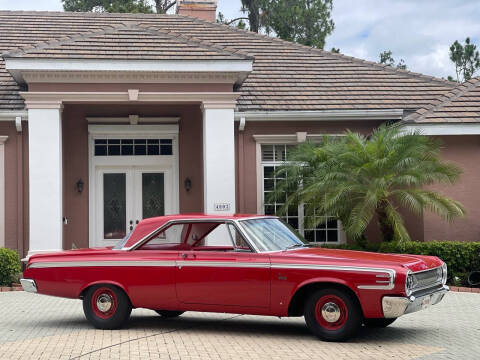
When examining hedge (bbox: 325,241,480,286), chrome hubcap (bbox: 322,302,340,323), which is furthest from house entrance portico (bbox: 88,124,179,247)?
chrome hubcap (bbox: 322,302,340,323)

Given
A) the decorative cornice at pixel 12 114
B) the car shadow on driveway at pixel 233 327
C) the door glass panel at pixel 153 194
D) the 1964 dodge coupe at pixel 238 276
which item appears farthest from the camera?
the door glass panel at pixel 153 194

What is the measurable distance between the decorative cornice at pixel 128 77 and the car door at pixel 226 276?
23.8 feet

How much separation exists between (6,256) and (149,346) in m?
6.68

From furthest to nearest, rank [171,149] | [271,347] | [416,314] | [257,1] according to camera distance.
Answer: [257,1]
[171,149]
[416,314]
[271,347]

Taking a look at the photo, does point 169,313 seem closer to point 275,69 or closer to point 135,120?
point 135,120

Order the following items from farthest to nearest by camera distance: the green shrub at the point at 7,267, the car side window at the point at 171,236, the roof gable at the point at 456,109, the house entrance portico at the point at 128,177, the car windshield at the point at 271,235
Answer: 1. the house entrance portico at the point at 128,177
2. the roof gable at the point at 456,109
3. the green shrub at the point at 7,267
4. the car side window at the point at 171,236
5. the car windshield at the point at 271,235

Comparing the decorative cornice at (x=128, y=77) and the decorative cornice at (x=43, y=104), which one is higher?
the decorative cornice at (x=128, y=77)

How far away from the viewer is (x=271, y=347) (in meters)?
8.03

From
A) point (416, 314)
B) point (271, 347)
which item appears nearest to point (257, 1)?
point (416, 314)

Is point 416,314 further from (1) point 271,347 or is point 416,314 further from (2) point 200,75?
(2) point 200,75

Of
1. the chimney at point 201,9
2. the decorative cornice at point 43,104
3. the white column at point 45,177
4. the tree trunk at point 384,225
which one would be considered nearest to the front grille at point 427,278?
the tree trunk at point 384,225

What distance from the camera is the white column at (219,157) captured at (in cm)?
1572

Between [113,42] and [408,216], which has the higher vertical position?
[113,42]

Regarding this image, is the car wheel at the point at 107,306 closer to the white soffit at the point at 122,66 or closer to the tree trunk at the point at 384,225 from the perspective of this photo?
the white soffit at the point at 122,66
